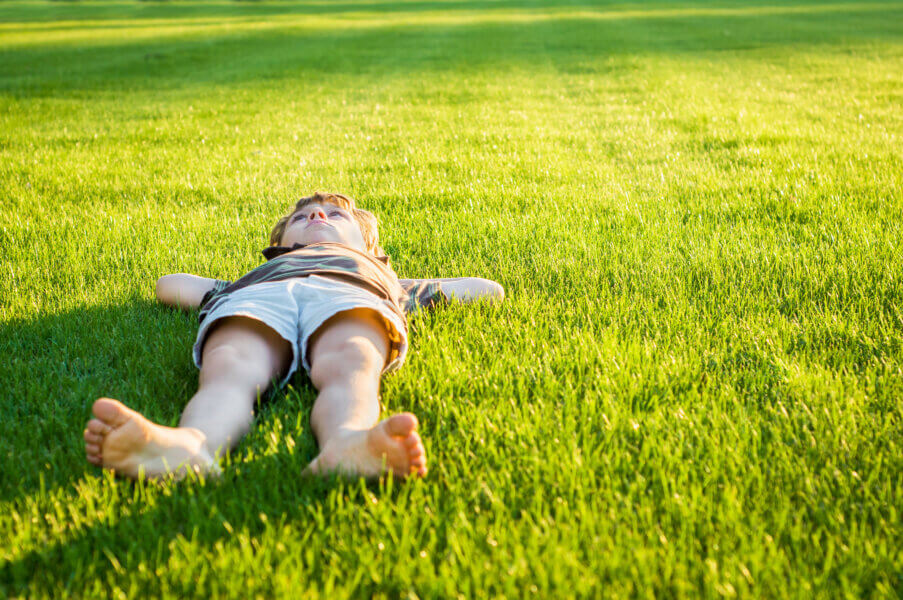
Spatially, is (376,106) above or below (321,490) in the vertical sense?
above

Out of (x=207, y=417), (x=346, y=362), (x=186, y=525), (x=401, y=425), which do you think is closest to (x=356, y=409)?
(x=346, y=362)

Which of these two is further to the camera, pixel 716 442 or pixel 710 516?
pixel 716 442

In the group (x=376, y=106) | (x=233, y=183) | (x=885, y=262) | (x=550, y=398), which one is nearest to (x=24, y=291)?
(x=233, y=183)

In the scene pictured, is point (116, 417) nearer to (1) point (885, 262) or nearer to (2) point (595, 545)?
(2) point (595, 545)

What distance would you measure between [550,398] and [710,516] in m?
0.67

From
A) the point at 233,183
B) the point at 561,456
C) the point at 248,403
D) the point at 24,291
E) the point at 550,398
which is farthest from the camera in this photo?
the point at 233,183

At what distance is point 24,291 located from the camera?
129 inches

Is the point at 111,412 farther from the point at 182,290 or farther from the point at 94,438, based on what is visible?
the point at 182,290

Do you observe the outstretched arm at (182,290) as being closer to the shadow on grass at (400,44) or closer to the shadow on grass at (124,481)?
the shadow on grass at (124,481)

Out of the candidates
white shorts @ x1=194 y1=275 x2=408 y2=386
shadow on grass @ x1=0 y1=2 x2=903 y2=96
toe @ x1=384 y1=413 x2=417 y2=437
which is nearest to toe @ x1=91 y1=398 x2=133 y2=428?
white shorts @ x1=194 y1=275 x2=408 y2=386

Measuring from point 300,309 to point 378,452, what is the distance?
0.79 meters

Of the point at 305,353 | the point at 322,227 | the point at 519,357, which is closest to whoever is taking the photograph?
the point at 305,353

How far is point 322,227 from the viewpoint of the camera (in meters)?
2.98

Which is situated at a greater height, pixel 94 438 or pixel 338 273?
pixel 338 273
